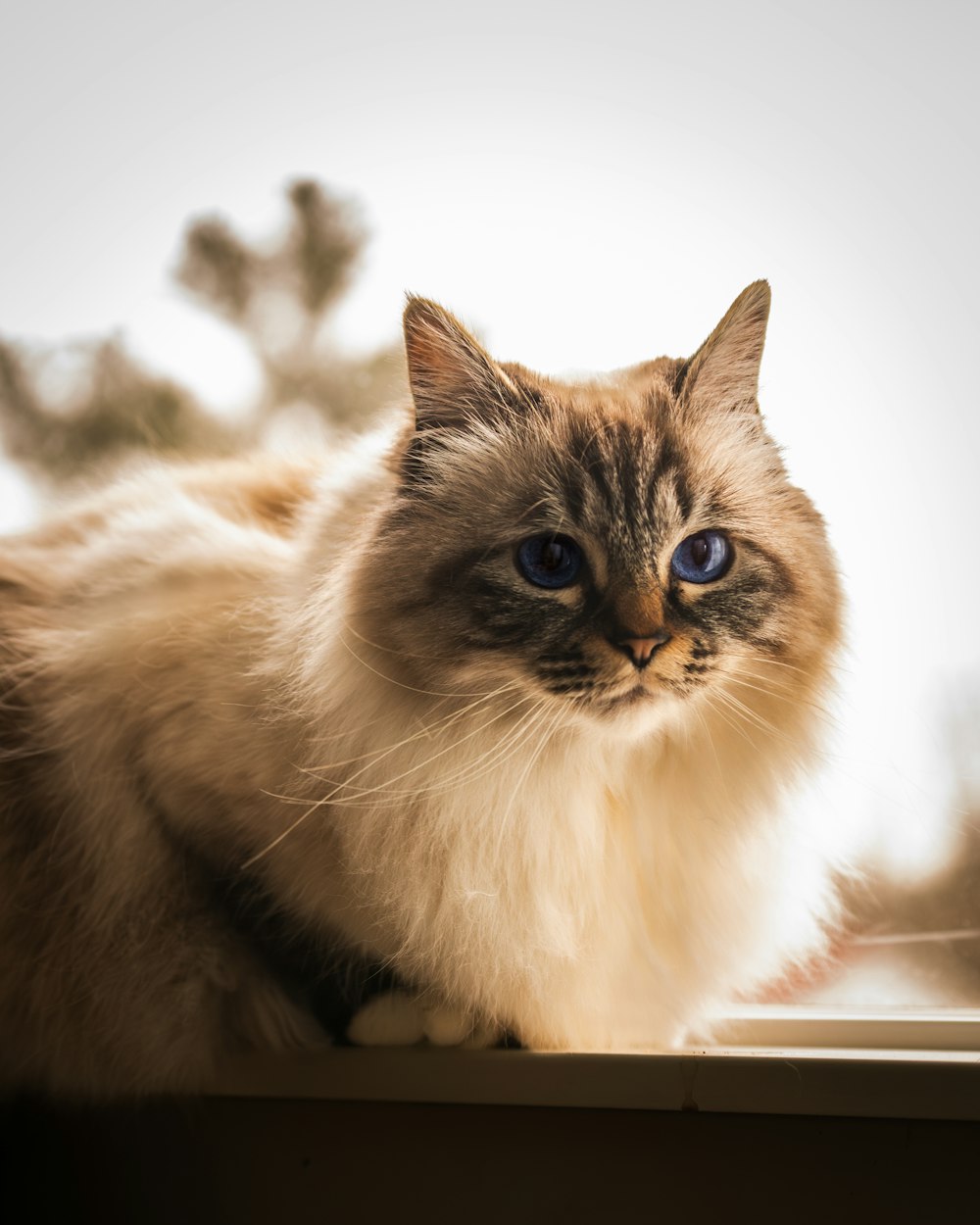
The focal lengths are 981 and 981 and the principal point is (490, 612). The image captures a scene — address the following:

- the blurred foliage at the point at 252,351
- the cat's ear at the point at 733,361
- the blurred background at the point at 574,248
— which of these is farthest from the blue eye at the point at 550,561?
the blurred foliage at the point at 252,351

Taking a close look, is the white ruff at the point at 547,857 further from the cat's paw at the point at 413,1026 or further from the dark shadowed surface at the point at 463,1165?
the dark shadowed surface at the point at 463,1165

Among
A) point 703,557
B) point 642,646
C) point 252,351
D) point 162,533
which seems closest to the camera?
point 642,646

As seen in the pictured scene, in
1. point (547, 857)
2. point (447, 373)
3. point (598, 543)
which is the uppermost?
point (447, 373)

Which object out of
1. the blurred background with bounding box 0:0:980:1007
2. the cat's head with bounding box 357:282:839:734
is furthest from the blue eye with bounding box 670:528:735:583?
the blurred background with bounding box 0:0:980:1007

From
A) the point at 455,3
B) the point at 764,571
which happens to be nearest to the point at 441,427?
the point at 764,571

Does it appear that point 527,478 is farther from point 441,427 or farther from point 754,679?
point 754,679

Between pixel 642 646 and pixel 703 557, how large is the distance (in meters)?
0.17

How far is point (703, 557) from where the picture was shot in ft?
3.52

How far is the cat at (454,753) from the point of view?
3.45ft

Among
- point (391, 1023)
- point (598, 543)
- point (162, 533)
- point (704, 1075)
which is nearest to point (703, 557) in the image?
point (598, 543)

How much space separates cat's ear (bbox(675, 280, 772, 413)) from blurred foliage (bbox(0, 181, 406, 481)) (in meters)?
0.67

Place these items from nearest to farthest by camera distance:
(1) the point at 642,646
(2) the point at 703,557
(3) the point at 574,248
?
(1) the point at 642,646, (2) the point at 703,557, (3) the point at 574,248

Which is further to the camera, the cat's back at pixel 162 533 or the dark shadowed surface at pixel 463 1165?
the cat's back at pixel 162 533

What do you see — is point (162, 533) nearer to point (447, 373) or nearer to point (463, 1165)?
point (447, 373)
